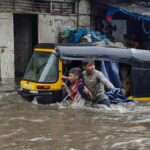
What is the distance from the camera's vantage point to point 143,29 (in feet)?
73.6

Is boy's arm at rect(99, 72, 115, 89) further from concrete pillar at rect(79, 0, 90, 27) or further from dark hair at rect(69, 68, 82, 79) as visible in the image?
concrete pillar at rect(79, 0, 90, 27)

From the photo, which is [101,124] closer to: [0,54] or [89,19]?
[0,54]

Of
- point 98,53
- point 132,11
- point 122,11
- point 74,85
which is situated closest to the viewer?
point 74,85

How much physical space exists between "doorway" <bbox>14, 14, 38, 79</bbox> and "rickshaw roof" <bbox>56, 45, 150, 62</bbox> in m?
8.71

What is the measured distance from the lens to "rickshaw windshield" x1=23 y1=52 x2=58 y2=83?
41.0 ft

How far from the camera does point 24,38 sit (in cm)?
2177

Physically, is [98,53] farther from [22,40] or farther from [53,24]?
[22,40]

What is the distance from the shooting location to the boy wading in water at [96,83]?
12.0 metres

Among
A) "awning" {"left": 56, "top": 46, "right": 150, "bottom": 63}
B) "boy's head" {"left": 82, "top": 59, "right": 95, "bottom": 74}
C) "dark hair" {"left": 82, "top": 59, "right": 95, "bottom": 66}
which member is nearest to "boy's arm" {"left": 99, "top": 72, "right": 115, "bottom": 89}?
"boy's head" {"left": 82, "top": 59, "right": 95, "bottom": 74}

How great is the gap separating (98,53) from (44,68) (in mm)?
1443

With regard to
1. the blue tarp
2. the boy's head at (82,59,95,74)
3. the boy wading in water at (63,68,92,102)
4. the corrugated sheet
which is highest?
the corrugated sheet

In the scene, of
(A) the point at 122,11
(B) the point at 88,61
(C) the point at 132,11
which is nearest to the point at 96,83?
(B) the point at 88,61

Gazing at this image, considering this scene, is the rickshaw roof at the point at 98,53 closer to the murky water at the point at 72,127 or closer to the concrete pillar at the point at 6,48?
the murky water at the point at 72,127

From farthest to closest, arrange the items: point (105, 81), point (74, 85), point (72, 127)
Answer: point (74, 85)
point (105, 81)
point (72, 127)
